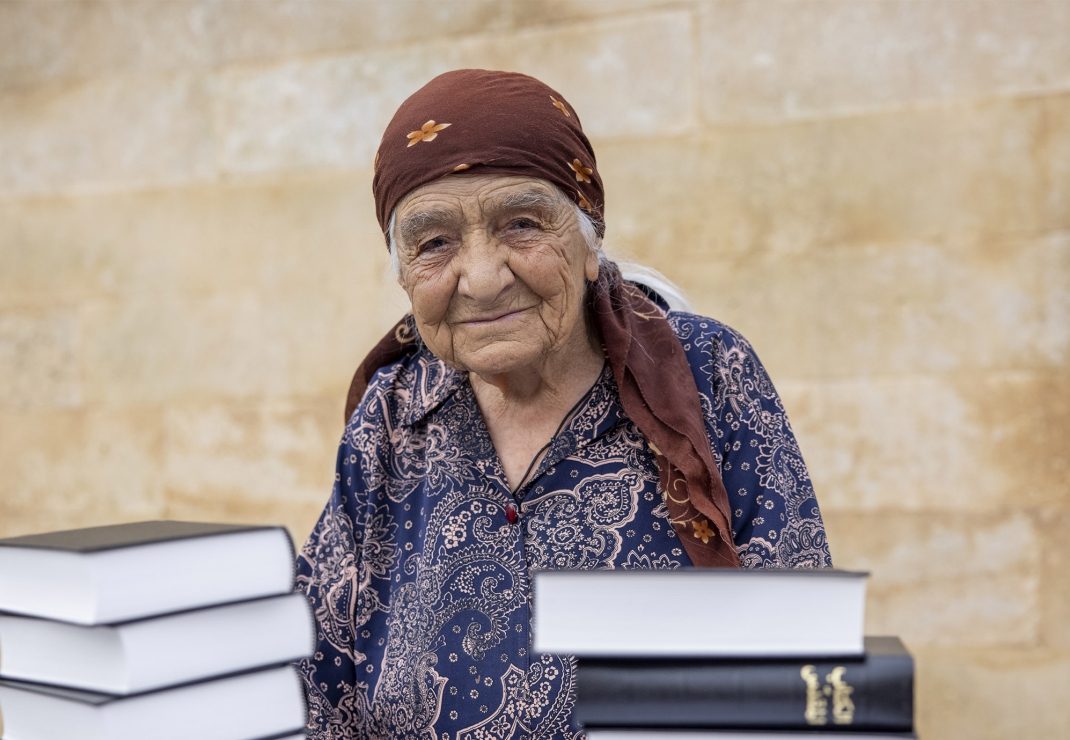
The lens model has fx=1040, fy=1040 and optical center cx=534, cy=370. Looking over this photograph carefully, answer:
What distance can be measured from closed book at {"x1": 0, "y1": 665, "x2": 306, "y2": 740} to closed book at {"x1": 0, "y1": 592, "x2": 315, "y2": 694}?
17mm

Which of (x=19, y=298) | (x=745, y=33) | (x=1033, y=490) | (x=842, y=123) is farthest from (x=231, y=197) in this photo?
(x=1033, y=490)

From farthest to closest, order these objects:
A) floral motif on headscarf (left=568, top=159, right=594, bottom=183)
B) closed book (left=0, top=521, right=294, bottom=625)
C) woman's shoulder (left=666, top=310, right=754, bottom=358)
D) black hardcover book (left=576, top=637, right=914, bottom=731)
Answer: woman's shoulder (left=666, top=310, right=754, bottom=358)
floral motif on headscarf (left=568, top=159, right=594, bottom=183)
closed book (left=0, top=521, right=294, bottom=625)
black hardcover book (left=576, top=637, right=914, bottom=731)

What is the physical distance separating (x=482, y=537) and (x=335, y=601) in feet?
1.09

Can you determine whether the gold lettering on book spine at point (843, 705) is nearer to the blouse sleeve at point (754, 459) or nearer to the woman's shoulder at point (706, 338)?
the blouse sleeve at point (754, 459)

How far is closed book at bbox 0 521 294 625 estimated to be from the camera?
1.18m

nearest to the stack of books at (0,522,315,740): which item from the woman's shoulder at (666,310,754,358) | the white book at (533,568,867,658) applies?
the white book at (533,568,867,658)

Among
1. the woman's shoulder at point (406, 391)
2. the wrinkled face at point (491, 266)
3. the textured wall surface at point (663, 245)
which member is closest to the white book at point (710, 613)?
the wrinkled face at point (491, 266)

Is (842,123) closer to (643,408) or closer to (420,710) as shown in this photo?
(643,408)

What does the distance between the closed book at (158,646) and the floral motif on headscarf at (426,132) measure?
0.84 m

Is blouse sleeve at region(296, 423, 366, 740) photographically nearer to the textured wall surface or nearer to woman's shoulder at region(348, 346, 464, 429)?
woman's shoulder at region(348, 346, 464, 429)

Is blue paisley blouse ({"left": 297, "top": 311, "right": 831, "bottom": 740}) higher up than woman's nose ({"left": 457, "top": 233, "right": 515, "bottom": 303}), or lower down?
lower down

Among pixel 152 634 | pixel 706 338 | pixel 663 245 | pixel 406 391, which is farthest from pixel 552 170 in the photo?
pixel 663 245

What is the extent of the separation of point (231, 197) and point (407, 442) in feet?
7.24

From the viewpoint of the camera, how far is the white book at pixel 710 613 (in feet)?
3.38
